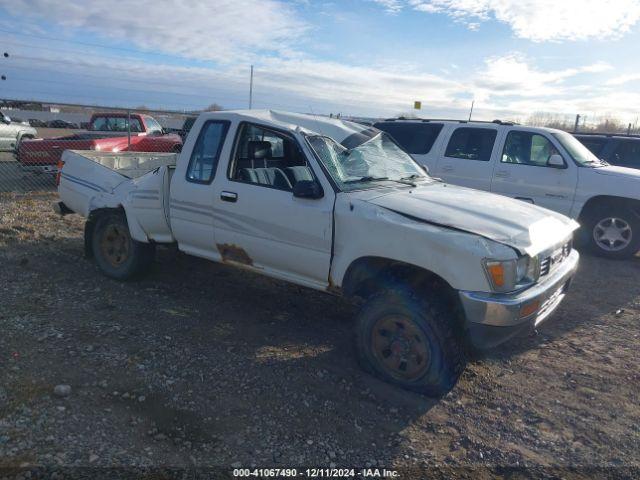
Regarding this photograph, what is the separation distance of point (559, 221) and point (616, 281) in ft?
10.1

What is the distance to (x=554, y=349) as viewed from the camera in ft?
14.9

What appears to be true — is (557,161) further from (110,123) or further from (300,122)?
(110,123)

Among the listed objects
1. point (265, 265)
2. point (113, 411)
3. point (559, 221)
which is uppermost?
point (559, 221)

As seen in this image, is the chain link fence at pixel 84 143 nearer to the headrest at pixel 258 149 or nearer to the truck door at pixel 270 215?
the headrest at pixel 258 149

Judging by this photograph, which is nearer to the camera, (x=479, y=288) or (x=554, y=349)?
(x=479, y=288)

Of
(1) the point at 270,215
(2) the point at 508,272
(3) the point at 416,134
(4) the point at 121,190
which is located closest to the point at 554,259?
(2) the point at 508,272

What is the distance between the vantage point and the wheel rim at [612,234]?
25.0 feet

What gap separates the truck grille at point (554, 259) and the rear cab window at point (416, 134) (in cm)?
481

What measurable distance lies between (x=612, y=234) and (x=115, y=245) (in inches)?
278

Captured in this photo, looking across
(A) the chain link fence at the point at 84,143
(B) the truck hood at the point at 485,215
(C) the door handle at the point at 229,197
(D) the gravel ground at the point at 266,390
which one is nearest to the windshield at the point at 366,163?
(B) the truck hood at the point at 485,215

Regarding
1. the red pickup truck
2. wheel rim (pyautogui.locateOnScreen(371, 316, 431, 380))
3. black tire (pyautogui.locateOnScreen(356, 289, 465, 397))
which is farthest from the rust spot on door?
the red pickup truck

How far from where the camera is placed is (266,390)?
11.9 ft

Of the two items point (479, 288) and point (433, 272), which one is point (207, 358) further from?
point (479, 288)

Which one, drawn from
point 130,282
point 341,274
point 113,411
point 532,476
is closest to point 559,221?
point 341,274
